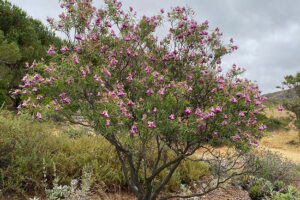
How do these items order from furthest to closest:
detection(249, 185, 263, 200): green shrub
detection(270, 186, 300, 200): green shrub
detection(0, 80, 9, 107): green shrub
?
1. detection(0, 80, 9, 107): green shrub
2. detection(249, 185, 263, 200): green shrub
3. detection(270, 186, 300, 200): green shrub

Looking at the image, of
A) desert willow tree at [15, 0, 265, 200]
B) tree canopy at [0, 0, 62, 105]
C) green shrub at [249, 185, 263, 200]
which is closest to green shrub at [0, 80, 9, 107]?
tree canopy at [0, 0, 62, 105]

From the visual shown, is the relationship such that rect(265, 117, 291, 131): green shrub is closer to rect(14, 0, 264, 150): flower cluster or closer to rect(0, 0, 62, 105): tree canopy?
rect(0, 0, 62, 105): tree canopy

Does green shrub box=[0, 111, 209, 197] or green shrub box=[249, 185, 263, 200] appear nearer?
green shrub box=[0, 111, 209, 197]

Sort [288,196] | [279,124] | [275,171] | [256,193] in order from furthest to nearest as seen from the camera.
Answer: [279,124] → [275,171] → [256,193] → [288,196]

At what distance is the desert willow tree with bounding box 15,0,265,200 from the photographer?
3.30 m

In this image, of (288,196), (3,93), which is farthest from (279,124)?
(3,93)

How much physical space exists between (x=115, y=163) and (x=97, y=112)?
2.65 m

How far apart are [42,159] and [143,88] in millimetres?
2414

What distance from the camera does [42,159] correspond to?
4.64 metres

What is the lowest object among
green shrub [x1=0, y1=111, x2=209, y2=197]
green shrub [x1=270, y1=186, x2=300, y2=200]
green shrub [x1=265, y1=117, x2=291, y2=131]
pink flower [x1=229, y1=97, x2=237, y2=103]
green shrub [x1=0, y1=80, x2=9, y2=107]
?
green shrub [x1=270, y1=186, x2=300, y2=200]

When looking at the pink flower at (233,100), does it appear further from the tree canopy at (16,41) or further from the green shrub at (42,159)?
the tree canopy at (16,41)

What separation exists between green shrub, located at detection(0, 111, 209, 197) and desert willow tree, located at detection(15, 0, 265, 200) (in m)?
0.85

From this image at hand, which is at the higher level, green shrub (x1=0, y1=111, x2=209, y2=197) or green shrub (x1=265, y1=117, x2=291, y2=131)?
green shrub (x1=265, y1=117, x2=291, y2=131)

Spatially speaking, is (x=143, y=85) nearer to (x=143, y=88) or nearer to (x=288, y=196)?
(x=143, y=88)
